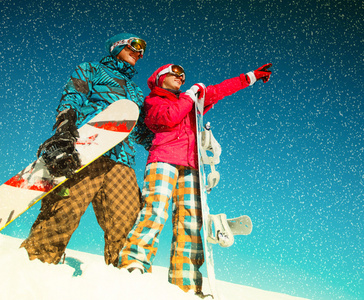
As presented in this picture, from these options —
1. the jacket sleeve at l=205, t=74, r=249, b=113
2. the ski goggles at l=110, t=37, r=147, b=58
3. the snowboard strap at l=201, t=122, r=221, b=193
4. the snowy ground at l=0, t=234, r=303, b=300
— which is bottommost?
the snowy ground at l=0, t=234, r=303, b=300

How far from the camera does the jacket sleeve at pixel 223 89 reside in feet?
8.39

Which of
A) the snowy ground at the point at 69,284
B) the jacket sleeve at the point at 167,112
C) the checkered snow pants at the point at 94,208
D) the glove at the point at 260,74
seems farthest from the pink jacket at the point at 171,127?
the snowy ground at the point at 69,284

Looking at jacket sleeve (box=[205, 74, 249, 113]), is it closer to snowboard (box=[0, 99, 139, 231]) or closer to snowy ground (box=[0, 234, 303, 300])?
snowboard (box=[0, 99, 139, 231])

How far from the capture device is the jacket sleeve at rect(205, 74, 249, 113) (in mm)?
2557

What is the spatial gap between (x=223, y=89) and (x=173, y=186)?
1.21m

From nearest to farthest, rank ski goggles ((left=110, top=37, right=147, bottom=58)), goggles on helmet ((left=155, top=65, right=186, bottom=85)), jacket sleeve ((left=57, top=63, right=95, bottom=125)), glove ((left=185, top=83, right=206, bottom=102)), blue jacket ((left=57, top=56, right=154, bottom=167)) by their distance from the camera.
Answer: jacket sleeve ((left=57, top=63, right=95, bottom=125)), blue jacket ((left=57, top=56, right=154, bottom=167)), glove ((left=185, top=83, right=206, bottom=102)), goggles on helmet ((left=155, top=65, right=186, bottom=85)), ski goggles ((left=110, top=37, right=147, bottom=58))

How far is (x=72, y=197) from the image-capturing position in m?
1.89

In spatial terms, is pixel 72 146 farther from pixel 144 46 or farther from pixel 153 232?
pixel 144 46

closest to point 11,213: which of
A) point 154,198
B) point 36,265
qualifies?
point 36,265

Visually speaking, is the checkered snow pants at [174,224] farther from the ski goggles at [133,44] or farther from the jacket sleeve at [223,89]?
the ski goggles at [133,44]

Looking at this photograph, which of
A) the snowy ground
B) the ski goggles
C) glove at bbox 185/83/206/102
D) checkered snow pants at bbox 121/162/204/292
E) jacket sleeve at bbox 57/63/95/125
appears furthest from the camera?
the ski goggles

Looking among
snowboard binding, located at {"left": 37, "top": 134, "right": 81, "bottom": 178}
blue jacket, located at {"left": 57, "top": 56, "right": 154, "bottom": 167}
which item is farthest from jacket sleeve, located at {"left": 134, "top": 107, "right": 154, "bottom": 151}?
snowboard binding, located at {"left": 37, "top": 134, "right": 81, "bottom": 178}

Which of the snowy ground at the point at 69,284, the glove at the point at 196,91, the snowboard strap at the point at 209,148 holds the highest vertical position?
the glove at the point at 196,91

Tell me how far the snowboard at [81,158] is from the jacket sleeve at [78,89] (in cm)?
21
